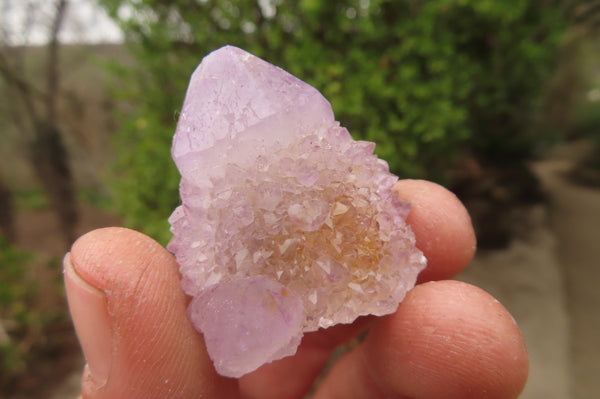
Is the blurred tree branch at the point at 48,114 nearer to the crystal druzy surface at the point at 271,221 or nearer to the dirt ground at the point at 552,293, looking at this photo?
the dirt ground at the point at 552,293

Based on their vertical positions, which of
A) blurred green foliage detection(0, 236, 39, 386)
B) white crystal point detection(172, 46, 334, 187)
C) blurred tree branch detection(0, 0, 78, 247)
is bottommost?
blurred green foliage detection(0, 236, 39, 386)

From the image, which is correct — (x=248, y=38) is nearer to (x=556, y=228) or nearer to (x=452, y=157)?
(x=452, y=157)

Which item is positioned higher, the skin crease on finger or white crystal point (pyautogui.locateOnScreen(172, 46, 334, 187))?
white crystal point (pyautogui.locateOnScreen(172, 46, 334, 187))

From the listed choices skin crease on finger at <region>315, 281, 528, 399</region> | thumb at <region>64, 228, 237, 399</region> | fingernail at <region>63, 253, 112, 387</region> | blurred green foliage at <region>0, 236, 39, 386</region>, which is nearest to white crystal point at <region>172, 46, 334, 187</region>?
thumb at <region>64, 228, 237, 399</region>

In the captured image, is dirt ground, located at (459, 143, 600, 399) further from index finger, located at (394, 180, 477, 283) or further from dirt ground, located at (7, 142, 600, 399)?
index finger, located at (394, 180, 477, 283)

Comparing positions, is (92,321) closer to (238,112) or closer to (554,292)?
(238,112)

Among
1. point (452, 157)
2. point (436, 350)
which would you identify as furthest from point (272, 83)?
point (452, 157)

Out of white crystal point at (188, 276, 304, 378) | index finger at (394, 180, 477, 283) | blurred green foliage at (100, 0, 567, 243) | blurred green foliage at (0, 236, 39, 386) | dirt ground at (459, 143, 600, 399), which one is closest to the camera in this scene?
white crystal point at (188, 276, 304, 378)
